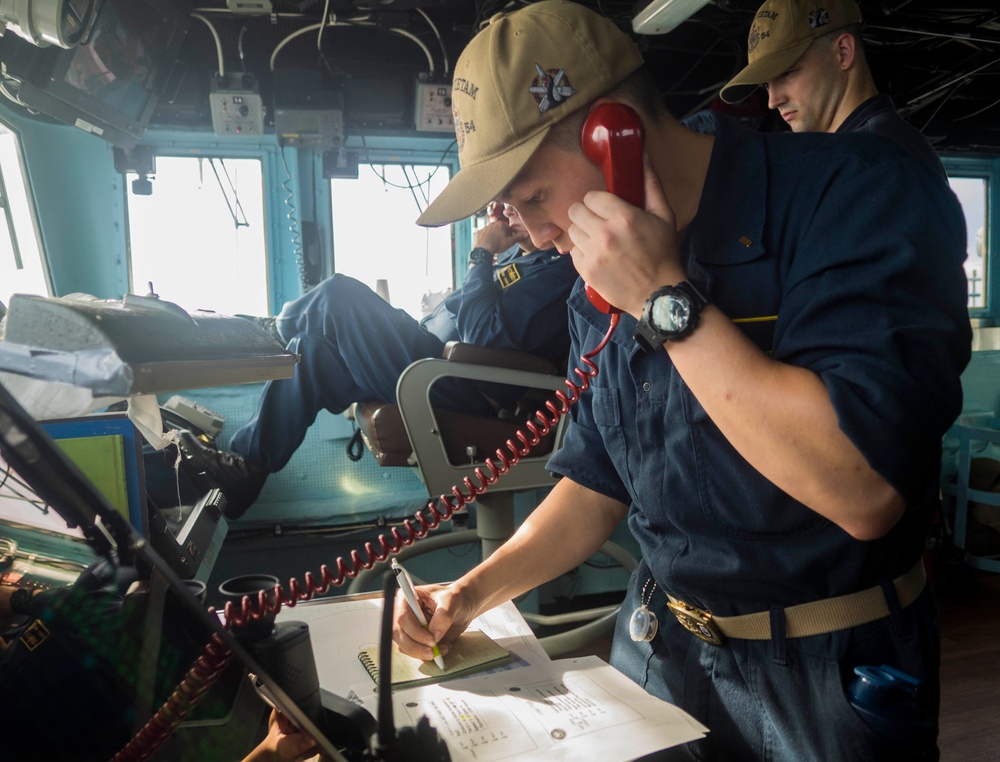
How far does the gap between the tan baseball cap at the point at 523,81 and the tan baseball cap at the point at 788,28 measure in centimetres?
129

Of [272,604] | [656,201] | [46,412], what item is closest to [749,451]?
[656,201]

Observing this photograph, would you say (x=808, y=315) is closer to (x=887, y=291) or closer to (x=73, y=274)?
(x=887, y=291)

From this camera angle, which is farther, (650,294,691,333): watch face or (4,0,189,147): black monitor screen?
(4,0,189,147): black monitor screen

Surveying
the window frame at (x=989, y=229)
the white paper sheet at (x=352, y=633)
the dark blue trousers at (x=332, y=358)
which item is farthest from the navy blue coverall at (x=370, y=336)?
the window frame at (x=989, y=229)

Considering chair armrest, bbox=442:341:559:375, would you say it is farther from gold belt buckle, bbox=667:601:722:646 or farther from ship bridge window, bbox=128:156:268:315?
ship bridge window, bbox=128:156:268:315

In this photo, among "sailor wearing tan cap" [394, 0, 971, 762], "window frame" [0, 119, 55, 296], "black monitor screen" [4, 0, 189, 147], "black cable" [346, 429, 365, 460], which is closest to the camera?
"sailor wearing tan cap" [394, 0, 971, 762]

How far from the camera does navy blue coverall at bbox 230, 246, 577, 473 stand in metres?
2.29

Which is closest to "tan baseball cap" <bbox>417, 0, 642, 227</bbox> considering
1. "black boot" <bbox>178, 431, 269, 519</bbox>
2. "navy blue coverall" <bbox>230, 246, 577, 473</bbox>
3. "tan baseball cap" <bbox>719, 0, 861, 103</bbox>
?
"tan baseball cap" <bbox>719, 0, 861, 103</bbox>

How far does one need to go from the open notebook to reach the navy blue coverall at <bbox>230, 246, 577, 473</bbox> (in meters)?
1.35

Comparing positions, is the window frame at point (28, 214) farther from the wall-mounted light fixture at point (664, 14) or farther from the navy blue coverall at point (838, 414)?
the navy blue coverall at point (838, 414)

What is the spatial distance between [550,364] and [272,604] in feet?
5.57

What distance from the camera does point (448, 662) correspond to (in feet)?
2.75

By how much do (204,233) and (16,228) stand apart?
80 centimetres

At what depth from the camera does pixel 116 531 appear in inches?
15.4
